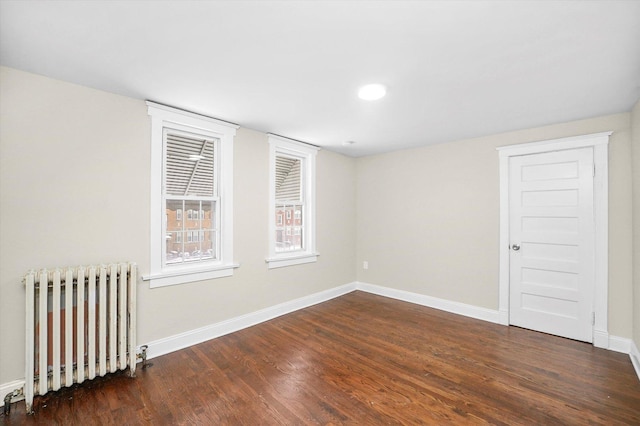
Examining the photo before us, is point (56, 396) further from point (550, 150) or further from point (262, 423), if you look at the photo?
point (550, 150)

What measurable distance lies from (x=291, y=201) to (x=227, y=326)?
1885 millimetres

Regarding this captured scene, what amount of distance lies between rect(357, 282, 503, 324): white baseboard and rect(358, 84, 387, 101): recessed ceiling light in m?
3.08

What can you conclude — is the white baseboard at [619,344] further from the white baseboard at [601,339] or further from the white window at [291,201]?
the white window at [291,201]

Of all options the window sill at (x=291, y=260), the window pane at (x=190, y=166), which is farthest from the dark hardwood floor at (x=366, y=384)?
the window pane at (x=190, y=166)

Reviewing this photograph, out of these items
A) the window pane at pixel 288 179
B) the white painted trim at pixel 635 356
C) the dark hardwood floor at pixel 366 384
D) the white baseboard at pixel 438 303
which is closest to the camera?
the dark hardwood floor at pixel 366 384

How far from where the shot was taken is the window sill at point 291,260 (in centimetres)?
373

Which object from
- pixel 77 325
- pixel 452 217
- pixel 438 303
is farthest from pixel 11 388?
pixel 452 217

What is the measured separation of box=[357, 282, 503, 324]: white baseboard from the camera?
143 inches

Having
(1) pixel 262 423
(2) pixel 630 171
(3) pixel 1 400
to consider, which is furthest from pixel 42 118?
(2) pixel 630 171

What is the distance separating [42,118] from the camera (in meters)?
2.15

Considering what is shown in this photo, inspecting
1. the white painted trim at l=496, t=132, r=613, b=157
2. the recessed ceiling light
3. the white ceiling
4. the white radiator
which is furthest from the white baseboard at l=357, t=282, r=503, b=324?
the white radiator

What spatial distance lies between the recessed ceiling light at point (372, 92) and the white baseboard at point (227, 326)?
281cm

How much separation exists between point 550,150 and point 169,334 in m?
4.67

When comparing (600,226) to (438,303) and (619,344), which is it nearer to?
(619,344)
